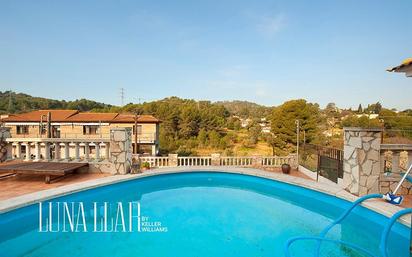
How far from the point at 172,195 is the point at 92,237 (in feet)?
10.9

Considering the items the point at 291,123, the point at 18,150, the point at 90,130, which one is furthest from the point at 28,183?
the point at 90,130

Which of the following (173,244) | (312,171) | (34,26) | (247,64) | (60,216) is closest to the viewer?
(173,244)

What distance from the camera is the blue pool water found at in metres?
4.12

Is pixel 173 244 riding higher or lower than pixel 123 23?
lower

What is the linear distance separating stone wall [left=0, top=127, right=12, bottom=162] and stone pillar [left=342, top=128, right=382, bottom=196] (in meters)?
12.3

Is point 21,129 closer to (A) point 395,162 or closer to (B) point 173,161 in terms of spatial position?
(B) point 173,161

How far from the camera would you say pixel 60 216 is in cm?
562

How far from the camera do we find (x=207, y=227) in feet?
17.1

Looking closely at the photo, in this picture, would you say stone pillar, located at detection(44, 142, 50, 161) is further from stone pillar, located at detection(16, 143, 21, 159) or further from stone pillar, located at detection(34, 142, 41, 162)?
stone pillar, located at detection(16, 143, 21, 159)

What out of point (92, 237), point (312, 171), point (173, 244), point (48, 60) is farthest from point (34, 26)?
point (312, 171)

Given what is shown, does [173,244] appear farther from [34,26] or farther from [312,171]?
[34,26]

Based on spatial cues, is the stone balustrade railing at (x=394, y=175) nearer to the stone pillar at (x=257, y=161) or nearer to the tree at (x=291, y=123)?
the stone pillar at (x=257, y=161)

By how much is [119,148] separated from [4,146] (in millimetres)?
4577

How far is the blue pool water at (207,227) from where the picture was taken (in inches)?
162
